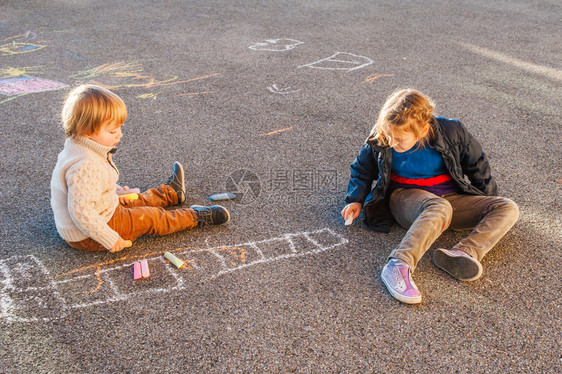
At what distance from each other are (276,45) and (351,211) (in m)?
3.98

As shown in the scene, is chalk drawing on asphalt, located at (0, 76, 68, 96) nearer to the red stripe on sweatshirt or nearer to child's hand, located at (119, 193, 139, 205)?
child's hand, located at (119, 193, 139, 205)

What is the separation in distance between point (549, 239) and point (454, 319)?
1.00 metres

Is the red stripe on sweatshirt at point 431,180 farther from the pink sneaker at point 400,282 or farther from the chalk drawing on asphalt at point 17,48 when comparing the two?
the chalk drawing on asphalt at point 17,48

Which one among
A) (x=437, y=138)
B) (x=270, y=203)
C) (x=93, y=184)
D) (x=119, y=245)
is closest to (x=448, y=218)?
(x=437, y=138)

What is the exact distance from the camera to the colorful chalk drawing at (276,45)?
6180mm

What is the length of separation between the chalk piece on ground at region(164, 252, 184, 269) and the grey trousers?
3.62 ft

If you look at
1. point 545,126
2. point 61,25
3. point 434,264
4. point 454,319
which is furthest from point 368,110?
point 61,25

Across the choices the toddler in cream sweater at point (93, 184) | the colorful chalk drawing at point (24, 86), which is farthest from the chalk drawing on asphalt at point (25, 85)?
the toddler in cream sweater at point (93, 184)

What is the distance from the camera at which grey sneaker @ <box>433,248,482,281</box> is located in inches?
97.9

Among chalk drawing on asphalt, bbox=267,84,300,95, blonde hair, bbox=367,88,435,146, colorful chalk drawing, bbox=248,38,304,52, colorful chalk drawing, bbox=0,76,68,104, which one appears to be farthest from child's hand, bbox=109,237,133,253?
colorful chalk drawing, bbox=248,38,304,52

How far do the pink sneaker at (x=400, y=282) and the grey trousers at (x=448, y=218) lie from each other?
0.16 feet

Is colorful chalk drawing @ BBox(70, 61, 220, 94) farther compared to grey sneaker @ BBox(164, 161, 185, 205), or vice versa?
colorful chalk drawing @ BBox(70, 61, 220, 94)

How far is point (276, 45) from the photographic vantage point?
634cm

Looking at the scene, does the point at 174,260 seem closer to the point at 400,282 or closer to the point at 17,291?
the point at 17,291
